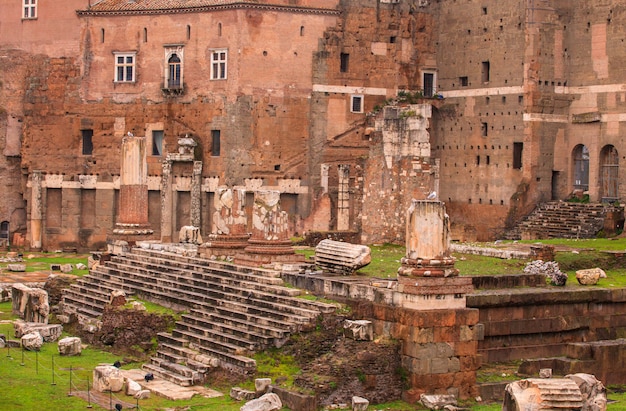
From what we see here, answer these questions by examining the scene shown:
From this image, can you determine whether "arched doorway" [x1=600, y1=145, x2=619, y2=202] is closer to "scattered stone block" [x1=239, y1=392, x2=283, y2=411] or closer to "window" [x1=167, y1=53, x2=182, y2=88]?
"window" [x1=167, y1=53, x2=182, y2=88]

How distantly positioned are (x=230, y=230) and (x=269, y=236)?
3111 mm

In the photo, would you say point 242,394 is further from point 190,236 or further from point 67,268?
point 67,268

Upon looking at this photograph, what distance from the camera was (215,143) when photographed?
47812 millimetres

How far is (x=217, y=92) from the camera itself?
47656mm

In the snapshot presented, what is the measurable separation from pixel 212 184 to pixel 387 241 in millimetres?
13030

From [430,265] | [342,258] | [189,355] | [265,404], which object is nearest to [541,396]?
[430,265]

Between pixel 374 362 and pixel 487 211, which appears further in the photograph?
pixel 487 211

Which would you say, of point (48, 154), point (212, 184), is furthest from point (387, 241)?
point (48, 154)

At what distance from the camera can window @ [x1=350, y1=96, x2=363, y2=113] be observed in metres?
48.4

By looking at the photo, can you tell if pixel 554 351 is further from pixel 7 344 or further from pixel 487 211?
pixel 487 211

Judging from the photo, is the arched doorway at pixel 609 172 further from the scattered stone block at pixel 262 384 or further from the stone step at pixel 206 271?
the scattered stone block at pixel 262 384

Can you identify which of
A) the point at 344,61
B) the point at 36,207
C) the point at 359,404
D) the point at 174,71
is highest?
the point at 344,61

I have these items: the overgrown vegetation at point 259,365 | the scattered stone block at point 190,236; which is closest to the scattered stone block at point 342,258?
the overgrown vegetation at point 259,365

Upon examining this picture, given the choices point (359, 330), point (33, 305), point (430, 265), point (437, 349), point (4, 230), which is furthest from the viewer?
point (4, 230)
